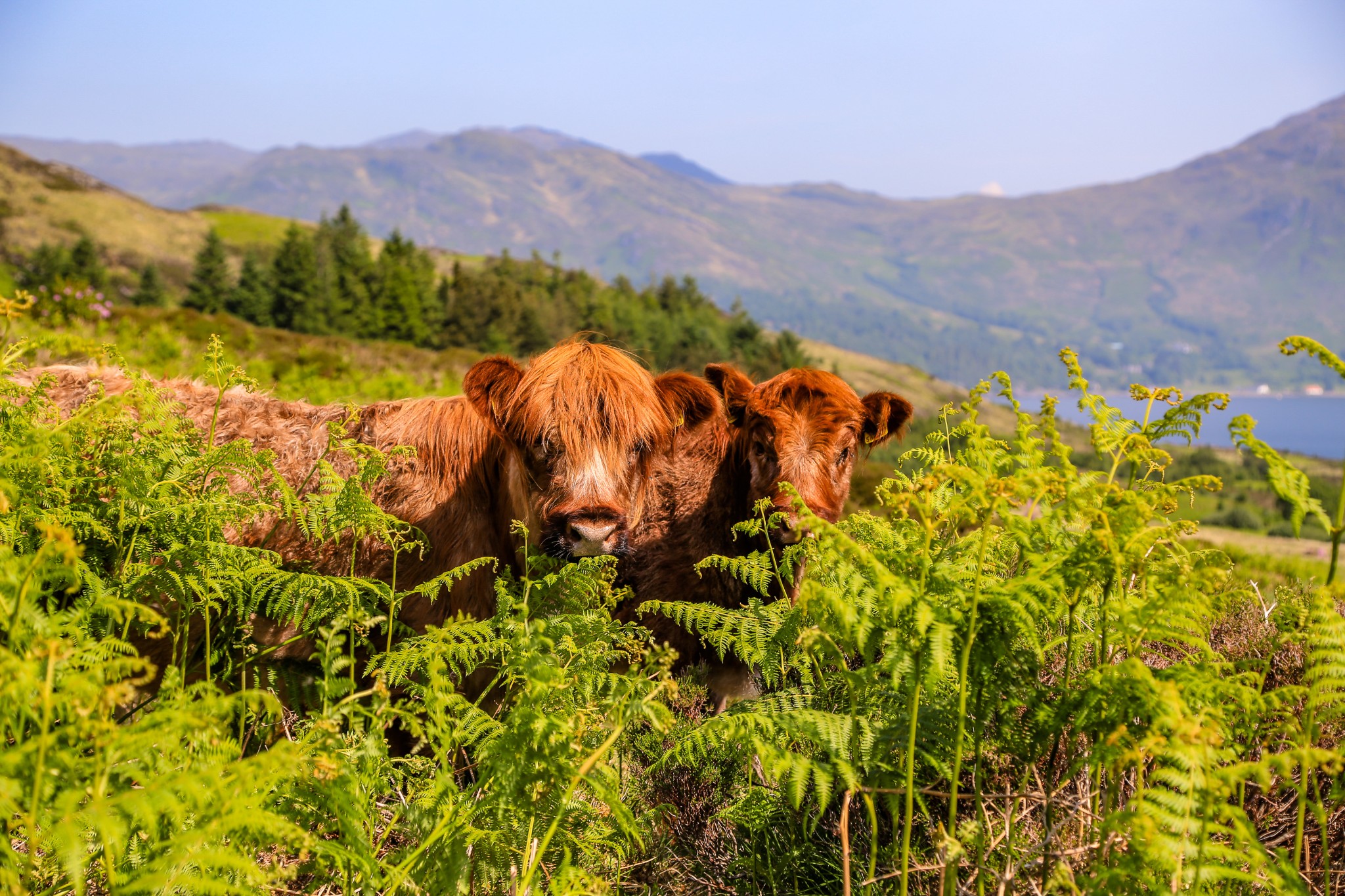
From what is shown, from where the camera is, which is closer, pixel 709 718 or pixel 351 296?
pixel 709 718

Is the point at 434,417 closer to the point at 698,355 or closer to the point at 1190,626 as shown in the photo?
the point at 1190,626

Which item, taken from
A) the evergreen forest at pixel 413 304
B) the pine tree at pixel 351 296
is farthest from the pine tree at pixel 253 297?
the pine tree at pixel 351 296

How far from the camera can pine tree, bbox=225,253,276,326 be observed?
257 ft

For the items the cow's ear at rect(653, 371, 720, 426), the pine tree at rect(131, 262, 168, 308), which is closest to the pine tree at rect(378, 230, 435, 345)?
the pine tree at rect(131, 262, 168, 308)

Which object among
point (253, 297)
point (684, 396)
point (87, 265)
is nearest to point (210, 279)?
point (253, 297)

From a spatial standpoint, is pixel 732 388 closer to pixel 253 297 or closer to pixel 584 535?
pixel 584 535

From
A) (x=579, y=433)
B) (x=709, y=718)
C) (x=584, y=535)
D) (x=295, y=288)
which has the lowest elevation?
(x=709, y=718)

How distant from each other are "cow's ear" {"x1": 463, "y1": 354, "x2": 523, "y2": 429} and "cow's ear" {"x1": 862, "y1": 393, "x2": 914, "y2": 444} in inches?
106

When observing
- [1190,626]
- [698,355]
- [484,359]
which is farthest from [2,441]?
[698,355]

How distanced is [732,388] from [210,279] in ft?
308

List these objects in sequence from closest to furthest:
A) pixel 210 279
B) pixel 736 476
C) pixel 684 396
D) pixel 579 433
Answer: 1. pixel 579 433
2. pixel 684 396
3. pixel 736 476
4. pixel 210 279

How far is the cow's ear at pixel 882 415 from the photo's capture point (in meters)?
6.06

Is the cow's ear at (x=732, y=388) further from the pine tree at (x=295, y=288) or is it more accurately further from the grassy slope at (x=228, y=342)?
the pine tree at (x=295, y=288)

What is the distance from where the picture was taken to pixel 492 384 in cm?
526
